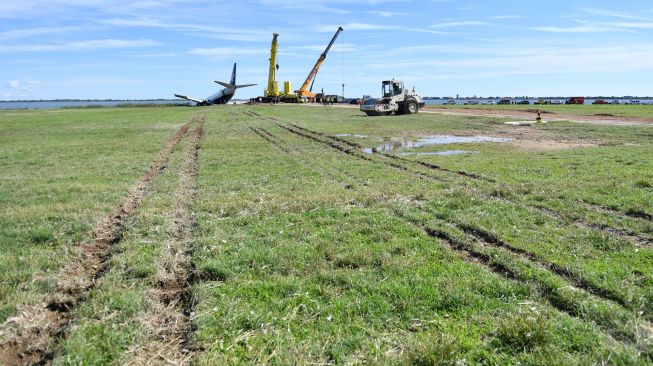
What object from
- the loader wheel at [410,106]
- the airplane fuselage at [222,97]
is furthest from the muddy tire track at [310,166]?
the airplane fuselage at [222,97]

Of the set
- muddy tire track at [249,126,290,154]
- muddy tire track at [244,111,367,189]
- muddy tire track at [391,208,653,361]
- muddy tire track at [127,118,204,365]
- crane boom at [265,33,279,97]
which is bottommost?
muddy tire track at [127,118,204,365]

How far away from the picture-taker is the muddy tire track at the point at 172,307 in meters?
4.18

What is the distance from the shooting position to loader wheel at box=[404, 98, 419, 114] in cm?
4291

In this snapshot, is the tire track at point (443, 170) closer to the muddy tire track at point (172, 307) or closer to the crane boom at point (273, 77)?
the muddy tire track at point (172, 307)

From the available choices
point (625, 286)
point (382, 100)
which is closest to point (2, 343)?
point (625, 286)

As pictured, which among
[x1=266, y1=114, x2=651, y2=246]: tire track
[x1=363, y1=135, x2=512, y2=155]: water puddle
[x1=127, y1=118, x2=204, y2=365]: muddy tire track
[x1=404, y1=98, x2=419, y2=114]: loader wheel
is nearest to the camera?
[x1=127, y1=118, x2=204, y2=365]: muddy tire track

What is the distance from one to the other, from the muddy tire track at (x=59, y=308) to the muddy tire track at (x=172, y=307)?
0.69 m

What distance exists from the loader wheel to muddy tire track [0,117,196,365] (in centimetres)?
3661

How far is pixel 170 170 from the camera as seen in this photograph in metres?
13.9

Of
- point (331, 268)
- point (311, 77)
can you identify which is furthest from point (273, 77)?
point (331, 268)

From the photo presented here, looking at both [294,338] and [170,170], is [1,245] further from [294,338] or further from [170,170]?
[170,170]

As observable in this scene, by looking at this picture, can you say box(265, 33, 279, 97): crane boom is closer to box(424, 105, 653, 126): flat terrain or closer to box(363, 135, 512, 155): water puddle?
box(424, 105, 653, 126): flat terrain

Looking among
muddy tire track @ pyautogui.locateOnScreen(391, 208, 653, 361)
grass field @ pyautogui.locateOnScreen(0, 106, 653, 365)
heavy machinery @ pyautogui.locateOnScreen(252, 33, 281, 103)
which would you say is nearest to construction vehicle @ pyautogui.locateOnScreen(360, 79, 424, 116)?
grass field @ pyautogui.locateOnScreen(0, 106, 653, 365)

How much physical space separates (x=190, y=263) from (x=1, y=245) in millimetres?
2843
